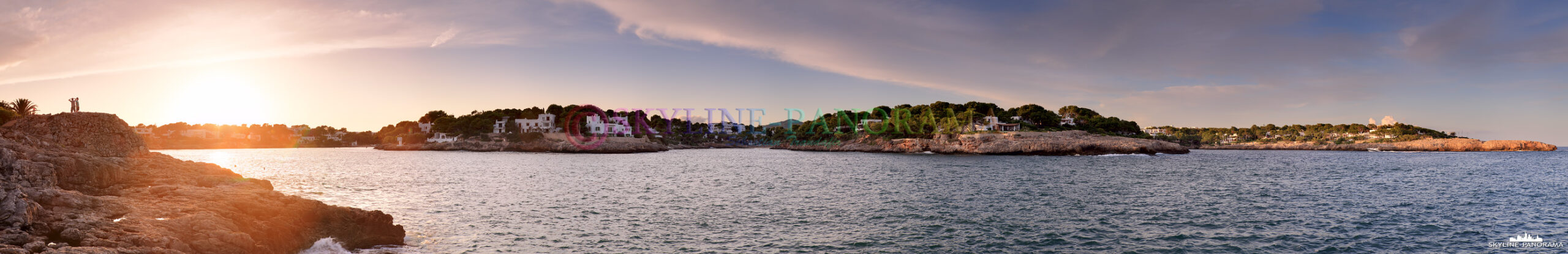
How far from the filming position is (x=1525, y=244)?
20.1 meters

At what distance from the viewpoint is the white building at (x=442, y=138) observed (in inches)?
6452

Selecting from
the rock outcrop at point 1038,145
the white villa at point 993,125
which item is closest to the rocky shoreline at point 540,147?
the rock outcrop at point 1038,145

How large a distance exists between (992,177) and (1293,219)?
90.5ft

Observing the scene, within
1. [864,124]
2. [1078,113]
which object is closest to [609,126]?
[864,124]

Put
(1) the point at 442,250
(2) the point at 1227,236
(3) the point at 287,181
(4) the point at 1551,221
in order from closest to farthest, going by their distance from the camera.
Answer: (1) the point at 442,250 < (2) the point at 1227,236 < (4) the point at 1551,221 < (3) the point at 287,181

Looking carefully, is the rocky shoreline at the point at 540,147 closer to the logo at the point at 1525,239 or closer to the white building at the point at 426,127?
the white building at the point at 426,127

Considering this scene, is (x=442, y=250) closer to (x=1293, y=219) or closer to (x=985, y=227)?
(x=985, y=227)

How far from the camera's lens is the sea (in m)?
20.1

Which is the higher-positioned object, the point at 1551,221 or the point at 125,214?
the point at 125,214

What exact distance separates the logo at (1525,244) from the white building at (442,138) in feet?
597

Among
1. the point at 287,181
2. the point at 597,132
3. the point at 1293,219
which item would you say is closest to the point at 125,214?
the point at 1293,219

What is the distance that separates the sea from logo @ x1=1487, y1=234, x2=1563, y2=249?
4.6 inches

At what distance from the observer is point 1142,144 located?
124 metres

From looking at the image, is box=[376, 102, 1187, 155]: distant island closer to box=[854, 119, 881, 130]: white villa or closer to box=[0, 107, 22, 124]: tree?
box=[854, 119, 881, 130]: white villa
